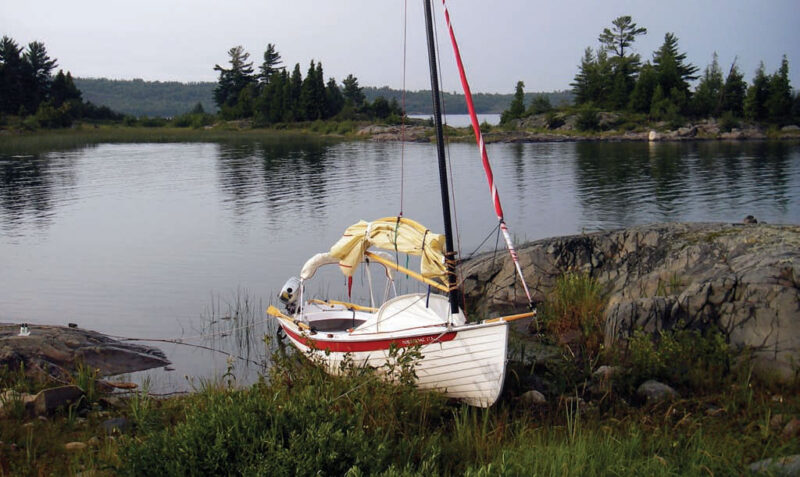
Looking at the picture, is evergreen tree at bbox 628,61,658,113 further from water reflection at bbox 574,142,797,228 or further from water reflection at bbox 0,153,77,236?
water reflection at bbox 0,153,77,236

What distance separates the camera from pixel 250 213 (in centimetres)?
2975

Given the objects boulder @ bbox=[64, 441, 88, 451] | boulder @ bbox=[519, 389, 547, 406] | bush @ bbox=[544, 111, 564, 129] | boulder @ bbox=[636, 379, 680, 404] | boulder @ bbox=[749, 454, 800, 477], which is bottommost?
boulder @ bbox=[519, 389, 547, 406]

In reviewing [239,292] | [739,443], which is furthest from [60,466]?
[239,292]

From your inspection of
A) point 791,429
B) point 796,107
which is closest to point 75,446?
point 791,429

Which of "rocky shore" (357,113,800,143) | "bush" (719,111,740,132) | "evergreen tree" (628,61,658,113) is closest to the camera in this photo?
"rocky shore" (357,113,800,143)

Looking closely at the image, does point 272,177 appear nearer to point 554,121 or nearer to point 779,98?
point 554,121

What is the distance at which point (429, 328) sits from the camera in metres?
9.19

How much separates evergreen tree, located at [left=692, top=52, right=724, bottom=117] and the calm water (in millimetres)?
32984

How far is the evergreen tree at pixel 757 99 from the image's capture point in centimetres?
8644

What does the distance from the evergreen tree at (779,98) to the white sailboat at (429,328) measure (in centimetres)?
8674

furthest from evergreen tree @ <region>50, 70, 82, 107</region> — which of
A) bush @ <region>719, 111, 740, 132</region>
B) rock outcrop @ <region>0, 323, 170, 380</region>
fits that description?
rock outcrop @ <region>0, 323, 170, 380</region>

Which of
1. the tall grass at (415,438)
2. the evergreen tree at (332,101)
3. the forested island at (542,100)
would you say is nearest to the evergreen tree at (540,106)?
the forested island at (542,100)

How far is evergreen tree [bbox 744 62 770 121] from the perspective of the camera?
8644cm

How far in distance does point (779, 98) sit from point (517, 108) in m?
33.5
